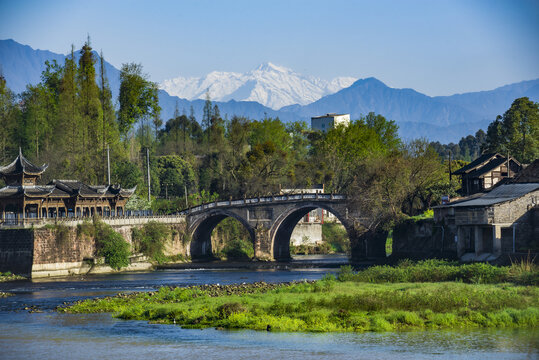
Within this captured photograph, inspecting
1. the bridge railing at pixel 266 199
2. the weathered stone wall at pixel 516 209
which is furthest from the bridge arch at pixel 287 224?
the weathered stone wall at pixel 516 209

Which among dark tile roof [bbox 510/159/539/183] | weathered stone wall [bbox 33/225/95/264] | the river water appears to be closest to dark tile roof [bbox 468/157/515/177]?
dark tile roof [bbox 510/159/539/183]

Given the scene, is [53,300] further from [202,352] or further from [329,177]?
[329,177]

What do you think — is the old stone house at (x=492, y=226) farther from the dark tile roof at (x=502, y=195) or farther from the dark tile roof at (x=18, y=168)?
the dark tile roof at (x=18, y=168)

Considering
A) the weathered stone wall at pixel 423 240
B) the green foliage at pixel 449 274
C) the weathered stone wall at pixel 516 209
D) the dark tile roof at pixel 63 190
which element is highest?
the dark tile roof at pixel 63 190

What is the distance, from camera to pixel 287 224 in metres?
94.0

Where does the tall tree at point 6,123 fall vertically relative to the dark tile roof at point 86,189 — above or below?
above

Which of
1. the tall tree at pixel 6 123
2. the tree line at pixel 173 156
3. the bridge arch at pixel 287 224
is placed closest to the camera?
the bridge arch at pixel 287 224

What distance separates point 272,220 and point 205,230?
1094cm

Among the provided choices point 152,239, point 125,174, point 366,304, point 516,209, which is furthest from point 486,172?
point 125,174

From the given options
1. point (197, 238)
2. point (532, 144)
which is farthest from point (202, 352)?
point (532, 144)

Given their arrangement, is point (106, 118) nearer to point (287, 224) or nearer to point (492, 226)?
point (287, 224)

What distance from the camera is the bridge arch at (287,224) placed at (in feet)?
284

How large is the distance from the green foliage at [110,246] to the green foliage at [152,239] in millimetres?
5195

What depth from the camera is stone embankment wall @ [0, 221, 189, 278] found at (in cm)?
7331
